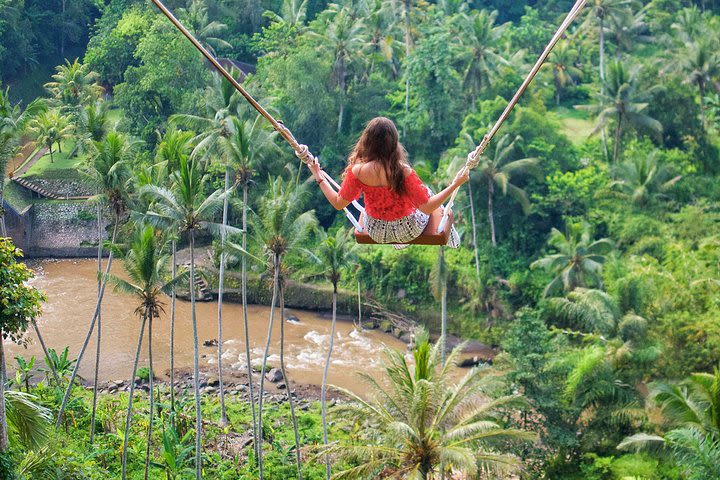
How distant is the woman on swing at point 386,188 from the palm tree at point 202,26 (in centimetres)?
3434

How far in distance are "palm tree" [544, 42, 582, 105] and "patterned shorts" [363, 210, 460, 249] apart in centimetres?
3557

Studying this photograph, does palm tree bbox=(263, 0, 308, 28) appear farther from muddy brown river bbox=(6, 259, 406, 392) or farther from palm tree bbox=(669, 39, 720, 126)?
palm tree bbox=(669, 39, 720, 126)

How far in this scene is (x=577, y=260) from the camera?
29.1 m

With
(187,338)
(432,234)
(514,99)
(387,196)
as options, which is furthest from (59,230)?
(514,99)

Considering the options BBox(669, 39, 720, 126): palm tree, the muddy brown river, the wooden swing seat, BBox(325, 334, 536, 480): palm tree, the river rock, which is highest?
BBox(669, 39, 720, 126): palm tree

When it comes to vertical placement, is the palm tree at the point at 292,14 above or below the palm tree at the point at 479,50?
above

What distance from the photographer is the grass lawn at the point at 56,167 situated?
133 feet

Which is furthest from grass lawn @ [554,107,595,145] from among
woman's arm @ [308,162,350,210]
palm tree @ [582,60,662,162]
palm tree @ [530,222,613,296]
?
woman's arm @ [308,162,350,210]

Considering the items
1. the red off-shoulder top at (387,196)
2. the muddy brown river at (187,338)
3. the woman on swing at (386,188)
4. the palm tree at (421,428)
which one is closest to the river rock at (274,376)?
the muddy brown river at (187,338)

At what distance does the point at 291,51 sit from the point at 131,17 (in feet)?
30.6

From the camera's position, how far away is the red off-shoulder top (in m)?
6.95

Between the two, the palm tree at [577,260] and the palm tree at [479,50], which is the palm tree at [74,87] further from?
the palm tree at [577,260]

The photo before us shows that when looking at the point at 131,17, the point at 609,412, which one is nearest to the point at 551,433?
the point at 609,412

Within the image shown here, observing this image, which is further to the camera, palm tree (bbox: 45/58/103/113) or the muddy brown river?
palm tree (bbox: 45/58/103/113)
